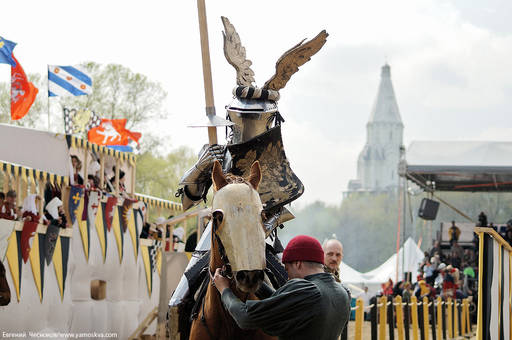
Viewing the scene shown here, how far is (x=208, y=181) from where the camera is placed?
7.18m

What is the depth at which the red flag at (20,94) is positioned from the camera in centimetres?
1677

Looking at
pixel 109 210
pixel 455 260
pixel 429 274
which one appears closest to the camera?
pixel 109 210

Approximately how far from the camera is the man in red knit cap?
→ 4.68 meters

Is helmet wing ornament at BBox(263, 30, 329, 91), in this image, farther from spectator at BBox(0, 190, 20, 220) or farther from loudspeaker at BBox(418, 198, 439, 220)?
loudspeaker at BBox(418, 198, 439, 220)

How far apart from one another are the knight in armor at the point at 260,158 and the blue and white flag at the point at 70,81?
42.6 ft

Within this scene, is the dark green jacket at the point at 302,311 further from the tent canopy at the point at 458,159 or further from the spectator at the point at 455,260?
the spectator at the point at 455,260

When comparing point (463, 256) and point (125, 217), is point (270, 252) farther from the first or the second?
point (463, 256)

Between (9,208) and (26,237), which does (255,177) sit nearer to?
(9,208)

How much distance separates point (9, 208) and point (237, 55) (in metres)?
7.27

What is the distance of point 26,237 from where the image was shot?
14.7 meters

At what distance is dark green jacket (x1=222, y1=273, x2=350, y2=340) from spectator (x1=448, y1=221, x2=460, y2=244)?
26.2 metres

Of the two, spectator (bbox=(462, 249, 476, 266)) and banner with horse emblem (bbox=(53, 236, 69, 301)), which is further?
spectator (bbox=(462, 249, 476, 266))

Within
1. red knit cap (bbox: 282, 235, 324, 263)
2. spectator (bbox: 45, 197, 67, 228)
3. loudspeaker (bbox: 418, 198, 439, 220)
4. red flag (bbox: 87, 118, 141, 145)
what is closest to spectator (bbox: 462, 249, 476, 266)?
loudspeaker (bbox: 418, 198, 439, 220)

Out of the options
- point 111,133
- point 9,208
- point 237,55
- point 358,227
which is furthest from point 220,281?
point 358,227
